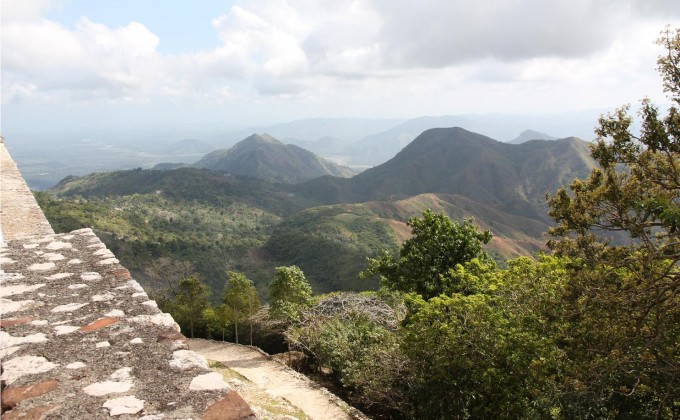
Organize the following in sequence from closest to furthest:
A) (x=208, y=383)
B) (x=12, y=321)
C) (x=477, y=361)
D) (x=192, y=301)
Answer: (x=208, y=383)
(x=12, y=321)
(x=477, y=361)
(x=192, y=301)

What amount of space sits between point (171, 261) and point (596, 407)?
75.0 metres

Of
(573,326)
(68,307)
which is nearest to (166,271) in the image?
(573,326)

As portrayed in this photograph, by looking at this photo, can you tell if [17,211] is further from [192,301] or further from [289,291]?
[192,301]

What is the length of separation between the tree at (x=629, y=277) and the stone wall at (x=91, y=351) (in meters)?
7.27

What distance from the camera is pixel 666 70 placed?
7.52m

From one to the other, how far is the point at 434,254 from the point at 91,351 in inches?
632

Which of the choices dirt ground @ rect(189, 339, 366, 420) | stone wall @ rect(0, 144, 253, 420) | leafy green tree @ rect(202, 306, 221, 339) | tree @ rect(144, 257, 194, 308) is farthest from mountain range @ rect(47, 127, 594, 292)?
stone wall @ rect(0, 144, 253, 420)

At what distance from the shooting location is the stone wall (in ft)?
8.75

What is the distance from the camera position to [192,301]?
1217 inches

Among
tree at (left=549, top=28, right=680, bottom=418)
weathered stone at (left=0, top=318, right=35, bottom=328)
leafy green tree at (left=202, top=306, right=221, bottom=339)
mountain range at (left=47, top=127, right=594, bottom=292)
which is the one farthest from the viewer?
mountain range at (left=47, top=127, right=594, bottom=292)

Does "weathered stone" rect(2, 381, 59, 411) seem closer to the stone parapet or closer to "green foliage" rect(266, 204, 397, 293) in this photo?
the stone parapet

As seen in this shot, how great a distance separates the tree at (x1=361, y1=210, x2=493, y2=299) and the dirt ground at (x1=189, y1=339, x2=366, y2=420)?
19.7ft

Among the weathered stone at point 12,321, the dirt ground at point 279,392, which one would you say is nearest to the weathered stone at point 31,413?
the weathered stone at point 12,321

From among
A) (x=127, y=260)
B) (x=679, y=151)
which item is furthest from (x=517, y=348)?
(x=127, y=260)
